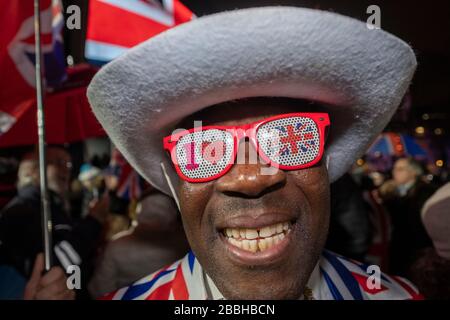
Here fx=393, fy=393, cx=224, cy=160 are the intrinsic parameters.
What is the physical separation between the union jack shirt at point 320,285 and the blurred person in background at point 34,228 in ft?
3.12

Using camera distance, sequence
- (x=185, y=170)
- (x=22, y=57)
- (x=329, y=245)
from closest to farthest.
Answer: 1. (x=185, y=170)
2. (x=22, y=57)
3. (x=329, y=245)

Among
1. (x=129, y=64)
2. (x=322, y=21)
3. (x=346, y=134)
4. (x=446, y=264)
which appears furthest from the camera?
(x=446, y=264)

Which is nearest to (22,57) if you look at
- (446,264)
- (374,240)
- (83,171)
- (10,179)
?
(10,179)

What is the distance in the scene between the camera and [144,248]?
2.81 m

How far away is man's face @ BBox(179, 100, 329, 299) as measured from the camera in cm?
122

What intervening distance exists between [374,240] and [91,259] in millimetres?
2616

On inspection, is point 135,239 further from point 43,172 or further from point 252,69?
point 252,69

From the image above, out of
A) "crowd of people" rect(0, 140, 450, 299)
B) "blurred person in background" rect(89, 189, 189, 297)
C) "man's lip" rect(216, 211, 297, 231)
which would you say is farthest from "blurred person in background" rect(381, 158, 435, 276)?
"man's lip" rect(216, 211, 297, 231)

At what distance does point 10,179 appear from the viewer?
12.0 ft

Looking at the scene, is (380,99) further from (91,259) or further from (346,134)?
(91,259)

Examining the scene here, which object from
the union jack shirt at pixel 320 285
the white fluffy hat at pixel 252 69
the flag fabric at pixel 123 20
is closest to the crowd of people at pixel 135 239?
the union jack shirt at pixel 320 285

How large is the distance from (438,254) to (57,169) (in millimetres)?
2948

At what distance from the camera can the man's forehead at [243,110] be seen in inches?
51.0

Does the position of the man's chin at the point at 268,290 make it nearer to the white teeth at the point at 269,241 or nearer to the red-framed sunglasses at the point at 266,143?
the white teeth at the point at 269,241
